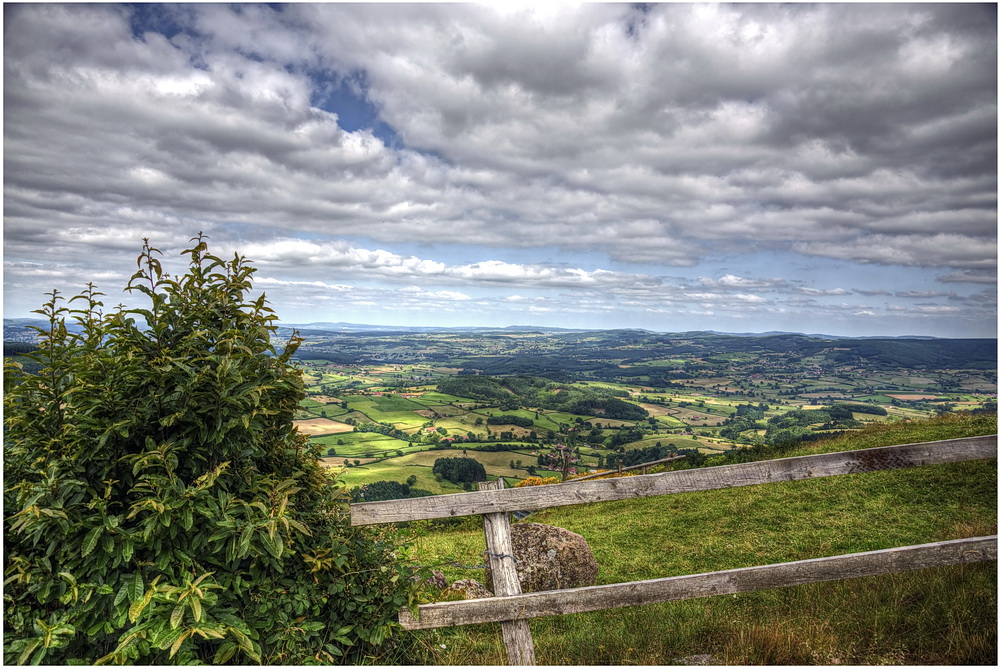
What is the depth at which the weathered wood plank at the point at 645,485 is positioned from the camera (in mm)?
4429

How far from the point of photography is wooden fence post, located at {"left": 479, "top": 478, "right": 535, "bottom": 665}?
4.29 metres

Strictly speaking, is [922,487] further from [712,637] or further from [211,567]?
[211,567]

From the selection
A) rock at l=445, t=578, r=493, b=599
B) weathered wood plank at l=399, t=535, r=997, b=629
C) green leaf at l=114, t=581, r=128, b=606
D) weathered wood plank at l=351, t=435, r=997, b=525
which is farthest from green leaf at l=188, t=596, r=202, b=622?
rock at l=445, t=578, r=493, b=599

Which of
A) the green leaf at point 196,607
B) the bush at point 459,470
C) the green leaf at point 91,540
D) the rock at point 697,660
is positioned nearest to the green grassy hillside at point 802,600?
the rock at point 697,660

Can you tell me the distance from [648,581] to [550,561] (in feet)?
17.2

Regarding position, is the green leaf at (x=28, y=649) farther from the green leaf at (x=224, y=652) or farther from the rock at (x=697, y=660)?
the rock at (x=697, y=660)

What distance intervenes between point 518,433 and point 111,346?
251 feet

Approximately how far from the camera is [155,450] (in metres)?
3.51

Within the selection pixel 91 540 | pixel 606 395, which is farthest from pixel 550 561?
pixel 606 395

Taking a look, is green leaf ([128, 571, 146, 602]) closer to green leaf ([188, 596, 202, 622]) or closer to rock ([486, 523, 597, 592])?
green leaf ([188, 596, 202, 622])

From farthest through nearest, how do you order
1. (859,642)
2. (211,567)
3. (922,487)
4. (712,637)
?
(922,487)
(712,637)
(859,642)
(211,567)

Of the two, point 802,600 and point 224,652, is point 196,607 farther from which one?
point 802,600

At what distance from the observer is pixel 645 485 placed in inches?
177

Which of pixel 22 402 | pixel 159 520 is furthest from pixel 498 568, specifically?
pixel 22 402
